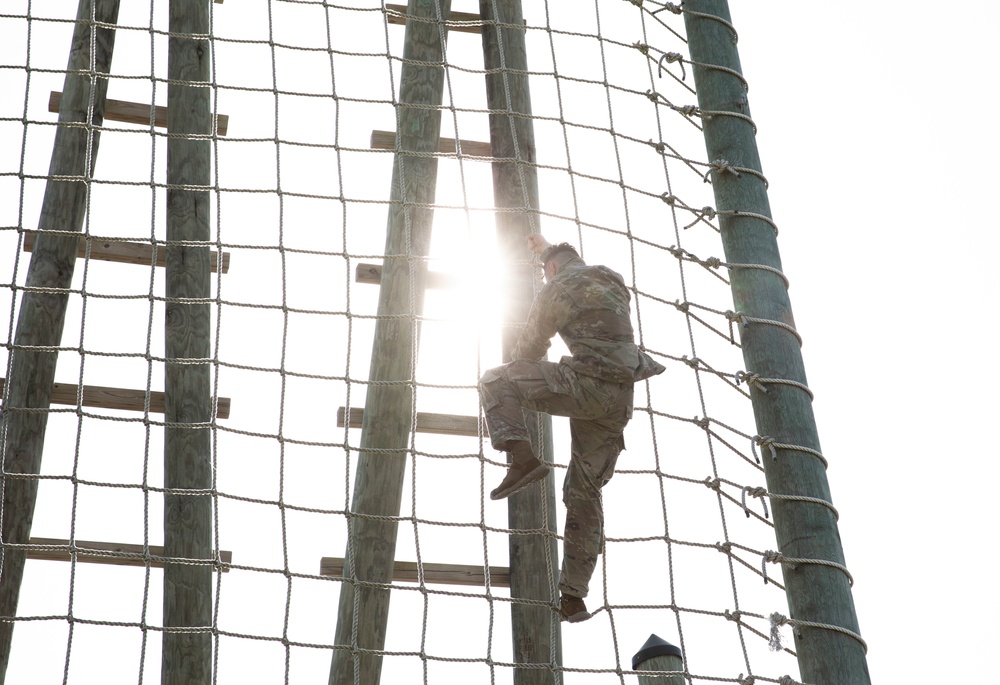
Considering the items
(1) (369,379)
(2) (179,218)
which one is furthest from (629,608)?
(2) (179,218)

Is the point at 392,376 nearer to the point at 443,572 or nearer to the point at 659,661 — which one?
the point at 443,572

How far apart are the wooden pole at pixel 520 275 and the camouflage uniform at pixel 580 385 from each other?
0.92 feet

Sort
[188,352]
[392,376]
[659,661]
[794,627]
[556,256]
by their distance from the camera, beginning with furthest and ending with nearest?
[188,352], [392,376], [556,256], [659,661], [794,627]

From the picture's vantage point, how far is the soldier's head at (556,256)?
3.29 meters

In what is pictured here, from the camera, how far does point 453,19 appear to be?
→ 406 cm

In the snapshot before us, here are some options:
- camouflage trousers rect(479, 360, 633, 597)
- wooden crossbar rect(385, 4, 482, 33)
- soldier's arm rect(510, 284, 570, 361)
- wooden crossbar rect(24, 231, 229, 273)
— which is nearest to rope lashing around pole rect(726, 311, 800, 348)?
camouflage trousers rect(479, 360, 633, 597)

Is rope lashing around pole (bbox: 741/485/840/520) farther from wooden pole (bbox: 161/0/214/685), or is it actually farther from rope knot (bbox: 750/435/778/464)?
wooden pole (bbox: 161/0/214/685)

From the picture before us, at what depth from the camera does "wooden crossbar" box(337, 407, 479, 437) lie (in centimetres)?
359

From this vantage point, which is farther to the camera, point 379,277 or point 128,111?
point 128,111

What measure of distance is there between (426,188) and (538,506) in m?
1.03

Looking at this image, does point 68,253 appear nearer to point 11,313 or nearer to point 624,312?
point 11,313

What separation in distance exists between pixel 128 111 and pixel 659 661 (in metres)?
2.40

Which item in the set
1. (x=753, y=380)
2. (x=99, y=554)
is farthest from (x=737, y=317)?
(x=99, y=554)

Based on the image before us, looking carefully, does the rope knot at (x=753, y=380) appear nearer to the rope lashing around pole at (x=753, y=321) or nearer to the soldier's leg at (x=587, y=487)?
the rope lashing around pole at (x=753, y=321)
